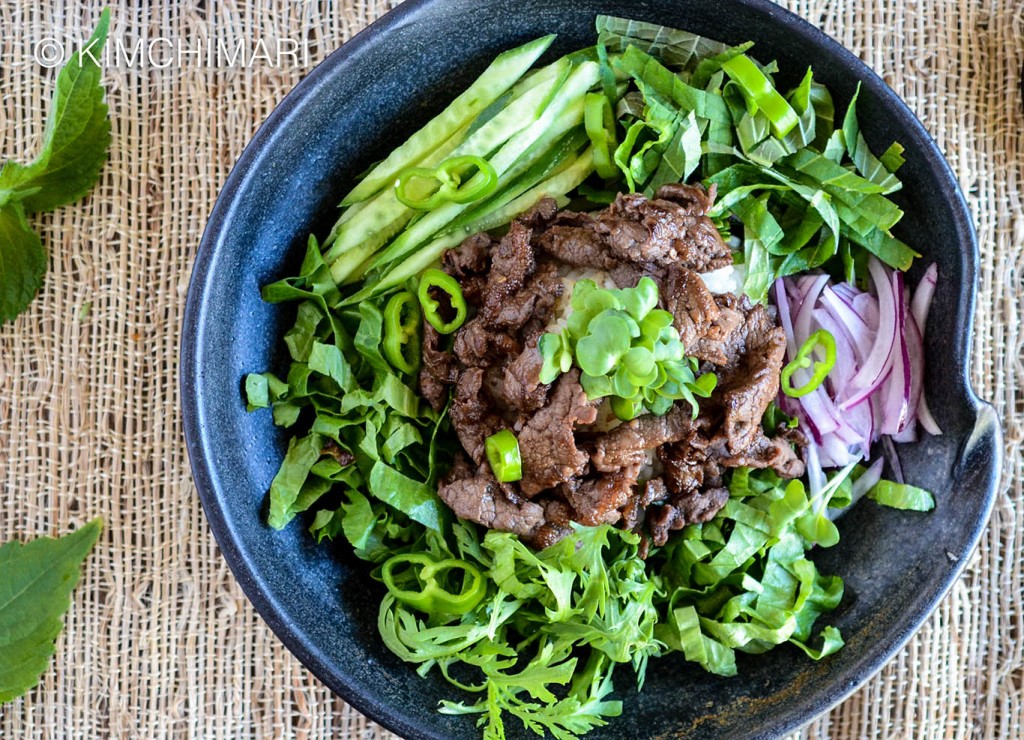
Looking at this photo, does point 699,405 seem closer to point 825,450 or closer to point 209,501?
point 825,450

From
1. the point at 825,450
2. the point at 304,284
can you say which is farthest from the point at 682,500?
the point at 304,284

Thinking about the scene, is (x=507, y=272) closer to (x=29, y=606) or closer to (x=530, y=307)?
(x=530, y=307)

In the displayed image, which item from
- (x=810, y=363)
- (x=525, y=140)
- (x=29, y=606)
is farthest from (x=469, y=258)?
(x=29, y=606)

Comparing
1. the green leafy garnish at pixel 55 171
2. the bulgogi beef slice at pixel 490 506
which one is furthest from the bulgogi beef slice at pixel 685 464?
the green leafy garnish at pixel 55 171

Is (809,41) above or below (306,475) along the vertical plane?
above

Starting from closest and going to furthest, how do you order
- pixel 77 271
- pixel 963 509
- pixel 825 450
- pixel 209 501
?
1. pixel 209 501
2. pixel 963 509
3. pixel 825 450
4. pixel 77 271
